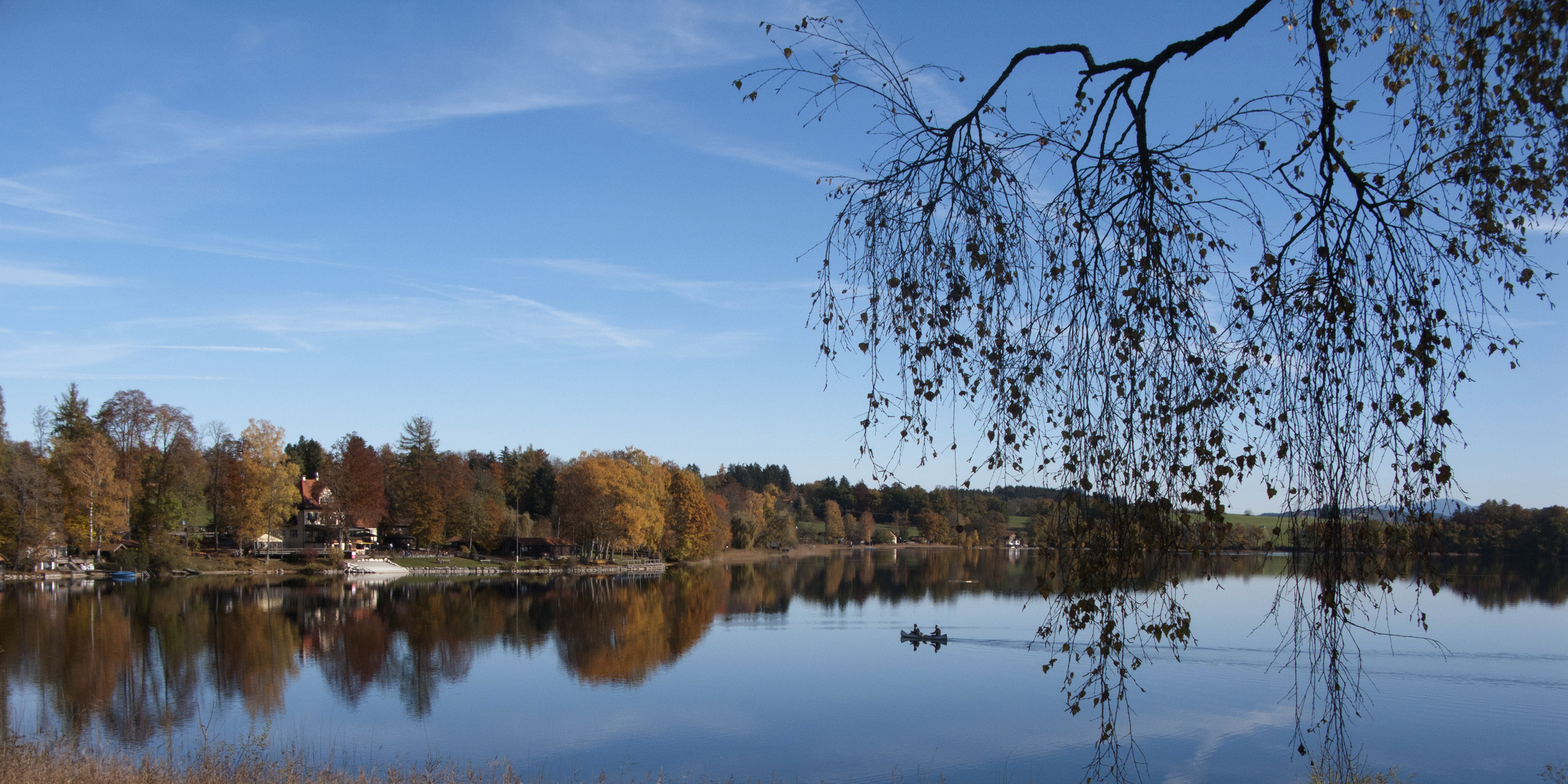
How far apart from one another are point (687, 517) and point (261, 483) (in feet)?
94.9

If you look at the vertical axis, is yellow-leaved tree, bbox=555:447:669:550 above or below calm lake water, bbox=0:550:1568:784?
above

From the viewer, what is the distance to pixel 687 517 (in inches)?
2847

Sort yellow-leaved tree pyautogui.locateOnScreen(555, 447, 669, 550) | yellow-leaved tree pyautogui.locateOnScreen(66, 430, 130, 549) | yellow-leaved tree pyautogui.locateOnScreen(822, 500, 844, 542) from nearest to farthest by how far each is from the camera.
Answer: yellow-leaved tree pyautogui.locateOnScreen(66, 430, 130, 549)
yellow-leaved tree pyautogui.locateOnScreen(555, 447, 669, 550)
yellow-leaved tree pyautogui.locateOnScreen(822, 500, 844, 542)

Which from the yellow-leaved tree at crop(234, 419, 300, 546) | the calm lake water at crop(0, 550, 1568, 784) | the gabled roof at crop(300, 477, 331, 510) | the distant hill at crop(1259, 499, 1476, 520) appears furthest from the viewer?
the gabled roof at crop(300, 477, 331, 510)

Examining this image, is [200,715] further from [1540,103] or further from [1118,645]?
[1540,103]

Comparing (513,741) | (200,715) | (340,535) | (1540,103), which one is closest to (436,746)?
(513,741)

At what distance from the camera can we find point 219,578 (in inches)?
1999

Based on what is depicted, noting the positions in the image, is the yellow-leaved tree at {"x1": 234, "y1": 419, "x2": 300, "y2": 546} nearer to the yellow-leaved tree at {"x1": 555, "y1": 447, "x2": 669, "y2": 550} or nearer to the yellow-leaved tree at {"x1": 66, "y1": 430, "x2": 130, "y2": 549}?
the yellow-leaved tree at {"x1": 66, "y1": 430, "x2": 130, "y2": 549}

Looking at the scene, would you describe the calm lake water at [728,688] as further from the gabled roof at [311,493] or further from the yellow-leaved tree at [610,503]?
the gabled roof at [311,493]

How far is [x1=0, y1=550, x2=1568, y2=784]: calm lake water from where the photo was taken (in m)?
17.8

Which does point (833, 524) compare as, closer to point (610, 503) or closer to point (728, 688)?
point (610, 503)

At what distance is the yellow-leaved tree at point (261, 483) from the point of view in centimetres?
5331

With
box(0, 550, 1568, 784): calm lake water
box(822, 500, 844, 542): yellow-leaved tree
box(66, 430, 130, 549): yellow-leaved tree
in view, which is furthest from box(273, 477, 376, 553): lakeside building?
box(822, 500, 844, 542): yellow-leaved tree

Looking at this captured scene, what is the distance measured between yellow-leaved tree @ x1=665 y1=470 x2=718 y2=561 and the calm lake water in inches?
1128
